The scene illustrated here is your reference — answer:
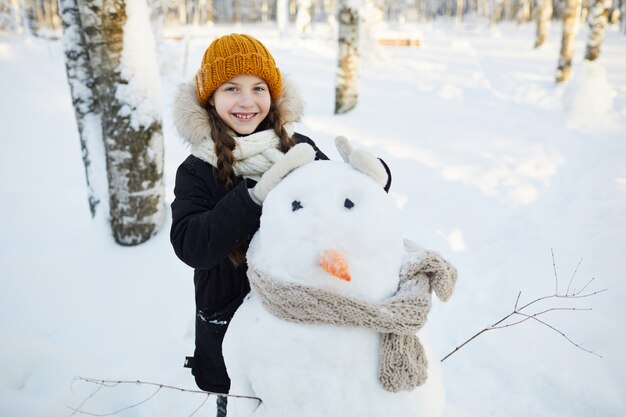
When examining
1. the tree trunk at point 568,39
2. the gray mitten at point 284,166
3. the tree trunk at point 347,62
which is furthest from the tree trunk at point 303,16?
the gray mitten at point 284,166

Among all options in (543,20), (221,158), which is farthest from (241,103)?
(543,20)

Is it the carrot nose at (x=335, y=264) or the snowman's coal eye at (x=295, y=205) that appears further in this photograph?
the snowman's coal eye at (x=295, y=205)

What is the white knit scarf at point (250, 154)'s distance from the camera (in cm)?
147

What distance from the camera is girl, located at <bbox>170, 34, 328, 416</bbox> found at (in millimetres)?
1351

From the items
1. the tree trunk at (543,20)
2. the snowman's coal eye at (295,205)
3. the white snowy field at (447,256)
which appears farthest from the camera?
the tree trunk at (543,20)

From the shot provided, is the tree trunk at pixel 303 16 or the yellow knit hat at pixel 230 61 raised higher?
the tree trunk at pixel 303 16

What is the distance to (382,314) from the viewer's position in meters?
1.06

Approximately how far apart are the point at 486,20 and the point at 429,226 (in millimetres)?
38405

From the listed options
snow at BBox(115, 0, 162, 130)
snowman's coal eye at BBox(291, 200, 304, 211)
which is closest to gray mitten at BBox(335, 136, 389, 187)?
snowman's coal eye at BBox(291, 200, 304, 211)

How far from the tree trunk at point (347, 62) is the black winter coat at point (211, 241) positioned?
6.44 m

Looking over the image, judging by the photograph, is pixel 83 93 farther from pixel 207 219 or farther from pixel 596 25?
pixel 596 25

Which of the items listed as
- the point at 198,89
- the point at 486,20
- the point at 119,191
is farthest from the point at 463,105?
the point at 486,20

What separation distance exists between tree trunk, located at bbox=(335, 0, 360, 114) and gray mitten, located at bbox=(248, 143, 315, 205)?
6989 mm

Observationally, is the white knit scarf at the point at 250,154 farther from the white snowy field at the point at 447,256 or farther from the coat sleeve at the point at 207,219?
the white snowy field at the point at 447,256
